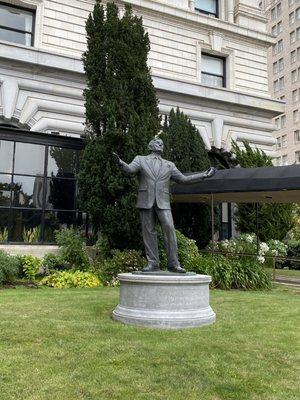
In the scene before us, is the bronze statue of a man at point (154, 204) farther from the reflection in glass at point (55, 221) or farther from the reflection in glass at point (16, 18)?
the reflection in glass at point (16, 18)

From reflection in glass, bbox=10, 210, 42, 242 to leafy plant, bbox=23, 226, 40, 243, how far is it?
47mm

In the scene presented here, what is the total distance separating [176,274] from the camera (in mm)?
8258

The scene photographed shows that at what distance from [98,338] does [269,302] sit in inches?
215

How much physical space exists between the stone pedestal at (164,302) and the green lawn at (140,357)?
280 mm

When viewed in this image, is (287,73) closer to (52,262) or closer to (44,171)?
(44,171)

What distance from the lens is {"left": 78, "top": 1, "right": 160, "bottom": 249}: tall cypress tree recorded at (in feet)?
46.8

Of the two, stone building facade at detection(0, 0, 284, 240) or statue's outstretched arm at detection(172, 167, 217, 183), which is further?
stone building facade at detection(0, 0, 284, 240)

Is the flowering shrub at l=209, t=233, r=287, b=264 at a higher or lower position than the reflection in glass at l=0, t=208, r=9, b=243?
lower

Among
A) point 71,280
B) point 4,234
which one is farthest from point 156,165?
point 4,234

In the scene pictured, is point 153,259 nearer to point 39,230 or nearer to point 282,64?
point 39,230

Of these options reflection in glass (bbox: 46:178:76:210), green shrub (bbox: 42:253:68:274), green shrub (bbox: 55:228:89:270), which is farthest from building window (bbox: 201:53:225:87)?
green shrub (bbox: 42:253:68:274)

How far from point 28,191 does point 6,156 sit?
149 cm

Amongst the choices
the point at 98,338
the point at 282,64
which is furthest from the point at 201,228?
the point at 282,64

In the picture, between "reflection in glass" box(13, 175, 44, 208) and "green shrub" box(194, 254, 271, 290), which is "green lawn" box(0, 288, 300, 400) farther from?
"reflection in glass" box(13, 175, 44, 208)
